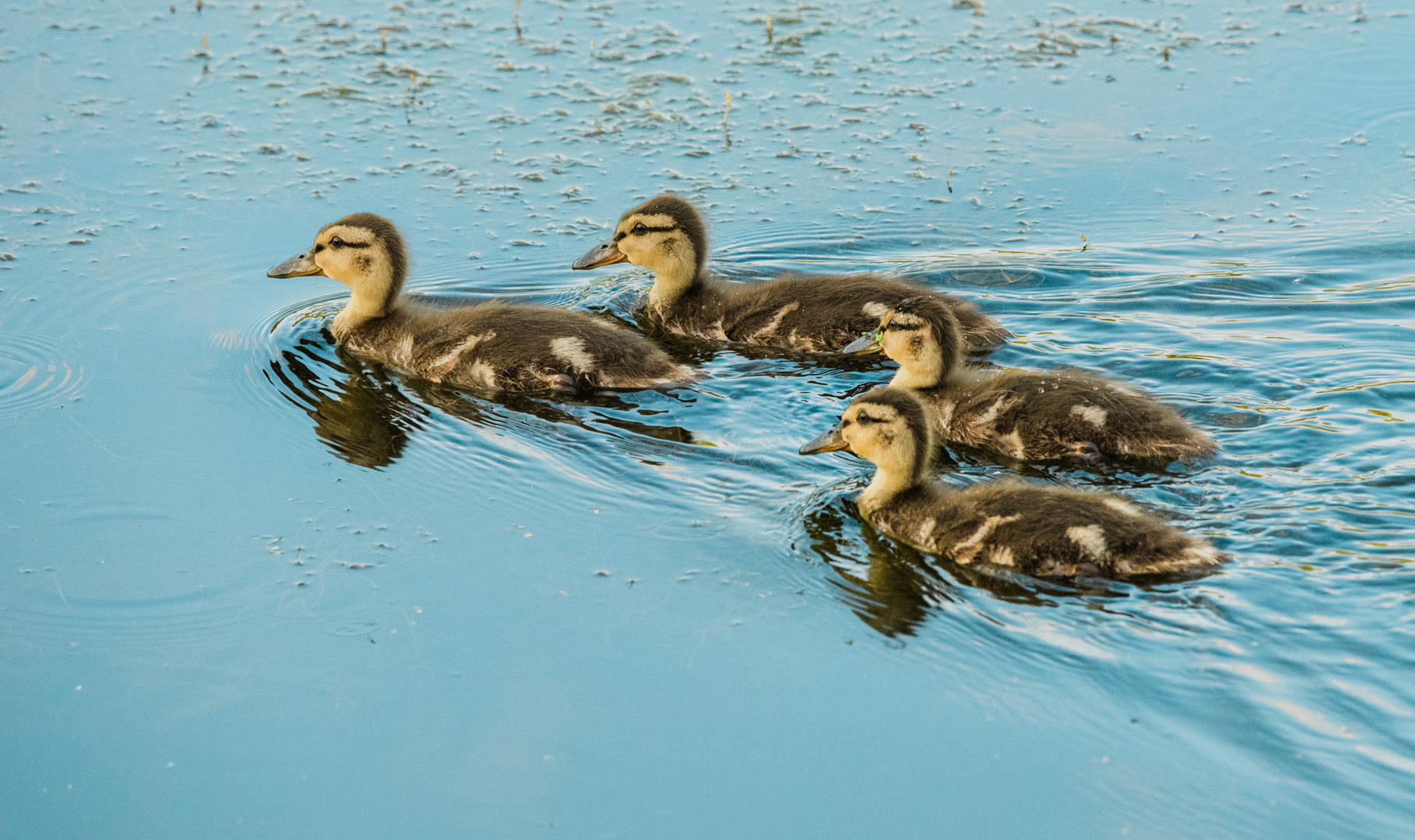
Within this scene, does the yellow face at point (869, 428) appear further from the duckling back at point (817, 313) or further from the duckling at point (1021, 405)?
the duckling back at point (817, 313)

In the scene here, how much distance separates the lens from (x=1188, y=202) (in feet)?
24.5

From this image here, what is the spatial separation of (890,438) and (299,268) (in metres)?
2.99

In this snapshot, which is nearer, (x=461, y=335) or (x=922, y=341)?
(x=922, y=341)

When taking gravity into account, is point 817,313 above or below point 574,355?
above

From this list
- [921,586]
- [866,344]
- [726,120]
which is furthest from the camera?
[726,120]

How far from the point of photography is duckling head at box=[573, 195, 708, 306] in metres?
6.55

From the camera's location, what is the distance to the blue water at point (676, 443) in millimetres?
3627

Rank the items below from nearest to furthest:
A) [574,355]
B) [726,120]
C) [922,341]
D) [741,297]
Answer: [922,341]
[574,355]
[741,297]
[726,120]

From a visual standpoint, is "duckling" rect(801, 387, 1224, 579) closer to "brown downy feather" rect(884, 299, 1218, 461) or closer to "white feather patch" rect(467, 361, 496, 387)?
"brown downy feather" rect(884, 299, 1218, 461)

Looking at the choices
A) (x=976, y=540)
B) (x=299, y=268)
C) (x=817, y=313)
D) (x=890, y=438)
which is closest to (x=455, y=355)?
(x=299, y=268)

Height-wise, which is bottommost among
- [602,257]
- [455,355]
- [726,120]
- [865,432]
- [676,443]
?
[676,443]

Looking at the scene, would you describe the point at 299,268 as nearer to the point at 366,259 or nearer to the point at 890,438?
the point at 366,259

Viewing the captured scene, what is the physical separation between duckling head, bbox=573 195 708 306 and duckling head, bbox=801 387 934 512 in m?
1.86

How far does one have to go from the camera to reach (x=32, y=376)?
18.7ft
